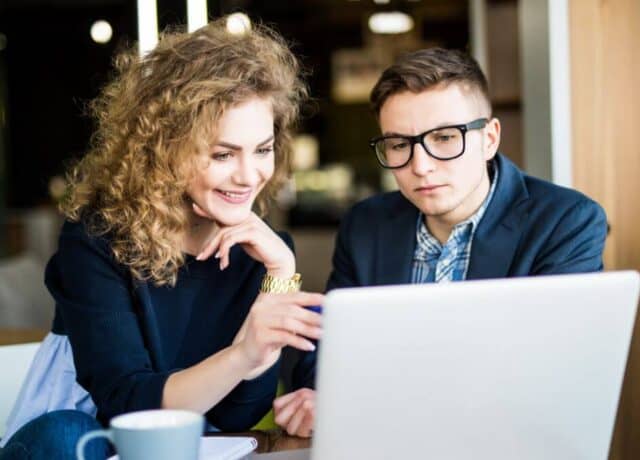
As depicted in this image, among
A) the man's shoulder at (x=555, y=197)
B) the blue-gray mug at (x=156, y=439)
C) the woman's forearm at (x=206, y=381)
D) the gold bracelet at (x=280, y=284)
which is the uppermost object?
the man's shoulder at (x=555, y=197)

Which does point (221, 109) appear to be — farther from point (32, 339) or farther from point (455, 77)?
point (32, 339)

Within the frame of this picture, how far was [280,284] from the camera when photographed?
5.90ft

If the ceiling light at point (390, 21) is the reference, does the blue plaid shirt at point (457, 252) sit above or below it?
below

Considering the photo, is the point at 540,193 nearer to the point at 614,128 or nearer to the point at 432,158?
the point at 432,158

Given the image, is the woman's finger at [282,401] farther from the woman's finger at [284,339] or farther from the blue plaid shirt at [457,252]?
the blue plaid shirt at [457,252]

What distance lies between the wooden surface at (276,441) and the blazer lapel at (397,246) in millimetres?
703

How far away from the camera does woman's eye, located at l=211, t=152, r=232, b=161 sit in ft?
5.80

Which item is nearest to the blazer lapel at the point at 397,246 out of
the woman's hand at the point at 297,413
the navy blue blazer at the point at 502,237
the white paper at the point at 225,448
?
the navy blue blazer at the point at 502,237

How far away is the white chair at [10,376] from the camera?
6.18ft

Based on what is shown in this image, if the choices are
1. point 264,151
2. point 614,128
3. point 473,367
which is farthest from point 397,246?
point 473,367

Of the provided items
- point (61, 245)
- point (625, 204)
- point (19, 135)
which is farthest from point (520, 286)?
point (19, 135)

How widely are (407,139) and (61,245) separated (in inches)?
28.7

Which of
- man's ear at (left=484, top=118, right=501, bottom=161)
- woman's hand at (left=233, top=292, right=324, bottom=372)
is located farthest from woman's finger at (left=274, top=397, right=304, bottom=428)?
man's ear at (left=484, top=118, right=501, bottom=161)

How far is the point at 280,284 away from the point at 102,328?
348 mm
